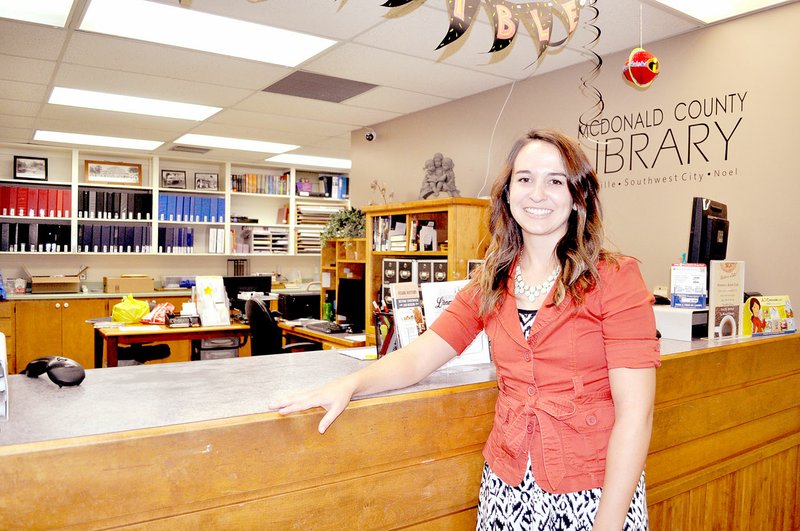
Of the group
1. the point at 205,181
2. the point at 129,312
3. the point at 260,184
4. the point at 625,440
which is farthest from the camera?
the point at 260,184

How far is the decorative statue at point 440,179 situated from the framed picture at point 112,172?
4.66 meters

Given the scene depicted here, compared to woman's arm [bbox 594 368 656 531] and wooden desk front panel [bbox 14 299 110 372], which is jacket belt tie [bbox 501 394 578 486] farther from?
wooden desk front panel [bbox 14 299 110 372]

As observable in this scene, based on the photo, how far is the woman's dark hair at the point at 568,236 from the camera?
131 cm

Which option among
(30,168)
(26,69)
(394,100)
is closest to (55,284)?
(30,168)

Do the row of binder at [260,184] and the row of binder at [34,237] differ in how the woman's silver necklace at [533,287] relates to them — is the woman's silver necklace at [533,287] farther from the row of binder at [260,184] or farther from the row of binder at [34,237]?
the row of binder at [260,184]

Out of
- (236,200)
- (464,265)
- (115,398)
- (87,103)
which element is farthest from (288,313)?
(115,398)

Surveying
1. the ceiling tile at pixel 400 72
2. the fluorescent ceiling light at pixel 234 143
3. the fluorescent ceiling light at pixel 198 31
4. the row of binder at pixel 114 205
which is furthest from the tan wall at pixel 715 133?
the row of binder at pixel 114 205

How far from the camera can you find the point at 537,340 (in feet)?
4.38

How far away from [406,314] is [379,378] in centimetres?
43

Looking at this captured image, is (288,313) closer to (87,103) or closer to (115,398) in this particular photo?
(87,103)

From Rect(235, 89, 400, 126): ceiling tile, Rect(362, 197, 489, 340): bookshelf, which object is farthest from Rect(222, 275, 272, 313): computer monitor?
Rect(235, 89, 400, 126): ceiling tile

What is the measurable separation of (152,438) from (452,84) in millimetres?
3855

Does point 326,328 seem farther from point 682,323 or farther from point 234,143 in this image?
point 682,323

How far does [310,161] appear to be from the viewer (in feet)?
26.0
